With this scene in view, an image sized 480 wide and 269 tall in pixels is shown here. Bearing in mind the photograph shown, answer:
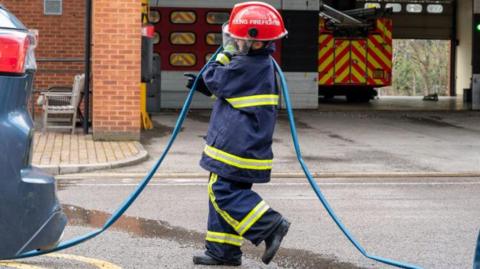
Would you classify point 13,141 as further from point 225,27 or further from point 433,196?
point 433,196

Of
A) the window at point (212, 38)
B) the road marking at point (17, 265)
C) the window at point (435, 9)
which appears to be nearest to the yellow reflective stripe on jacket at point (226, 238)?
the road marking at point (17, 265)

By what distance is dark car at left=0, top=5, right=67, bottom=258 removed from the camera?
3.87 m

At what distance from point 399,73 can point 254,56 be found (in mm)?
55080

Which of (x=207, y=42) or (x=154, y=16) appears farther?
(x=207, y=42)

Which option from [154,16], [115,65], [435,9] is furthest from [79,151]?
[435,9]

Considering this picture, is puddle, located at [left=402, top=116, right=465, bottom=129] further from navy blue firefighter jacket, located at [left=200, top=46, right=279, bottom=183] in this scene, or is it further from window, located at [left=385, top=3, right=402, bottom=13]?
navy blue firefighter jacket, located at [left=200, top=46, right=279, bottom=183]

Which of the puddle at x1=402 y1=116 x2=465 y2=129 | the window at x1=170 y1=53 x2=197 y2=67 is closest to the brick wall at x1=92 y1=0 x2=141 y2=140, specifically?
the puddle at x1=402 y1=116 x2=465 y2=129

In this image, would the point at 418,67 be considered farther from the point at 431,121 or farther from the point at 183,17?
the point at 431,121

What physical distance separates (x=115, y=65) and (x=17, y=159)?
9.31m

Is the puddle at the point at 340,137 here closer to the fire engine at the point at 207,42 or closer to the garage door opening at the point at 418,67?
the fire engine at the point at 207,42

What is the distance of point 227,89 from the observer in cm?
545

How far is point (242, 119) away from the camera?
17.9 ft

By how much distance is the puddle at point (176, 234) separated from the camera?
5.98 metres

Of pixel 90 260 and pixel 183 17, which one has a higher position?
pixel 183 17
